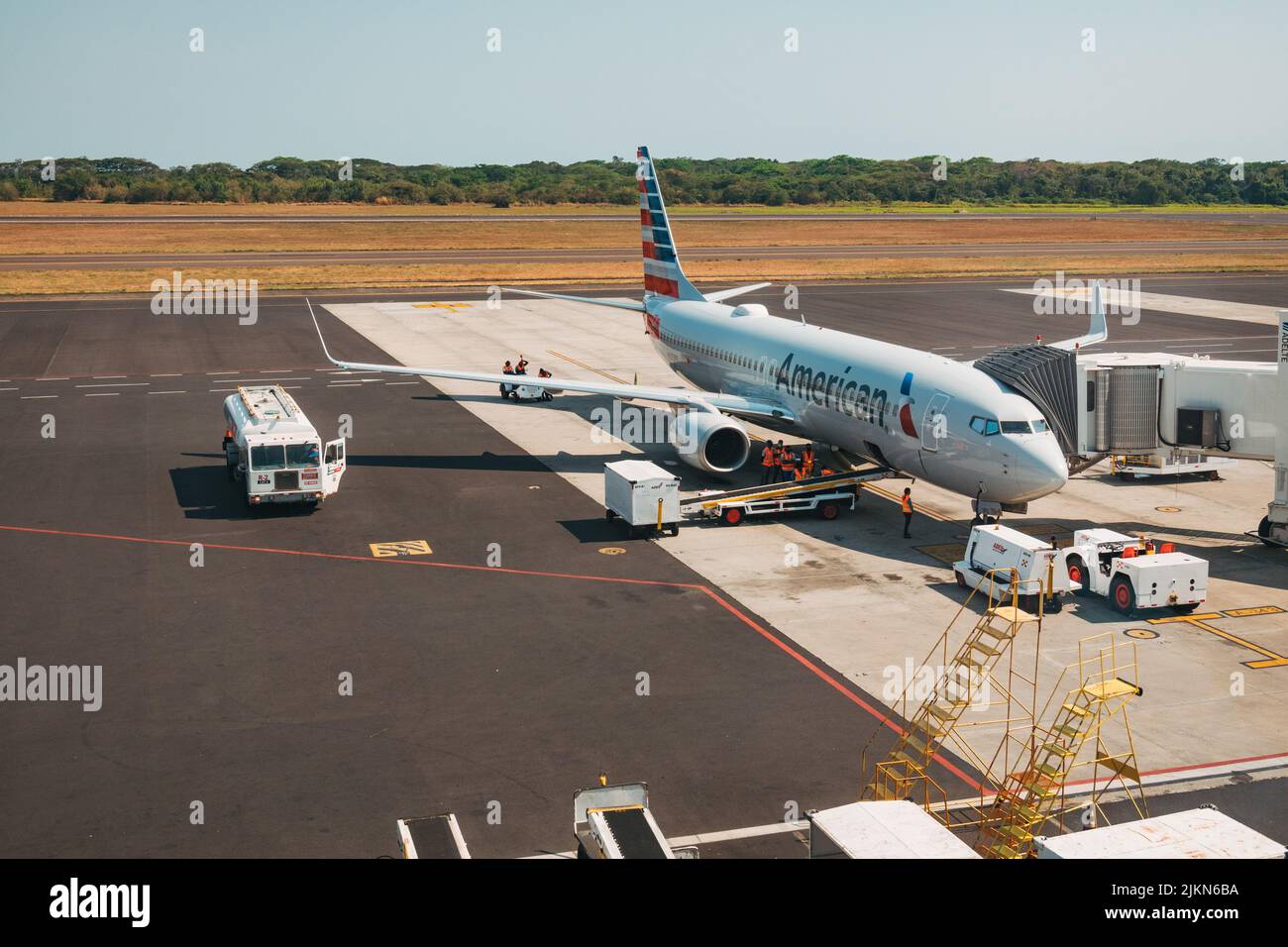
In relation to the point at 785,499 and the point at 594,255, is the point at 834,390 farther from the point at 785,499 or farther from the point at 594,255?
the point at 594,255

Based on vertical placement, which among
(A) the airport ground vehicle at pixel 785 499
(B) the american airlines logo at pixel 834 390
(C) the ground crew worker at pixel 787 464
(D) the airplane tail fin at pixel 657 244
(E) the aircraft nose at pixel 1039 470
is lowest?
(A) the airport ground vehicle at pixel 785 499

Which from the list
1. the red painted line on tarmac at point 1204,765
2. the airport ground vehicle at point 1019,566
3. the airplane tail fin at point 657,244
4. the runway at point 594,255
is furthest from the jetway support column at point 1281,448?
the runway at point 594,255

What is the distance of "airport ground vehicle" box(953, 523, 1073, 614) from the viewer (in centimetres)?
3061

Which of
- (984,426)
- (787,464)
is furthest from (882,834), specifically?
(787,464)

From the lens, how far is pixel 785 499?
1560 inches

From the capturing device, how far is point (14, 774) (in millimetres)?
22375

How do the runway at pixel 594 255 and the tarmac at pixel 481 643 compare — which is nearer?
the tarmac at pixel 481 643

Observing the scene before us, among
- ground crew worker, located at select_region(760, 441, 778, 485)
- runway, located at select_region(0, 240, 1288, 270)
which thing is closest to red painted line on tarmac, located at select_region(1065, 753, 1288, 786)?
ground crew worker, located at select_region(760, 441, 778, 485)

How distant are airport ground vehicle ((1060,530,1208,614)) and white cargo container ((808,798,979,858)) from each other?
1619 cm

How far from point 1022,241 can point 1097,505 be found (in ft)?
415

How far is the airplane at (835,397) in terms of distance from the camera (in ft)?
116

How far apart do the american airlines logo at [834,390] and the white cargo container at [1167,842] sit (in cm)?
2372

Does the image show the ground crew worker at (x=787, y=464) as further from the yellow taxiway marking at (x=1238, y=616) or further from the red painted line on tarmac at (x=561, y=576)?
the yellow taxiway marking at (x=1238, y=616)
